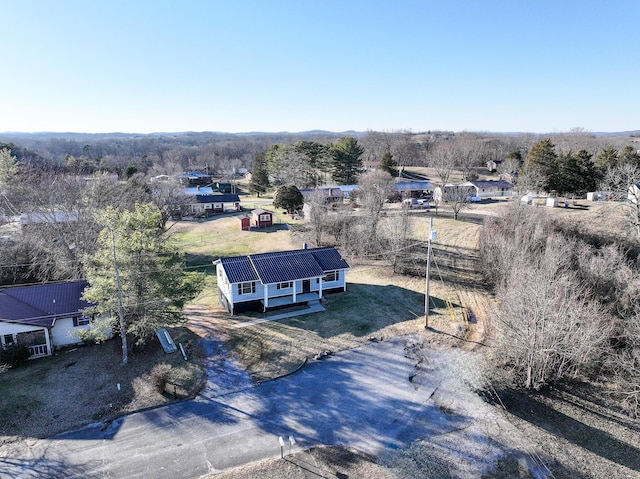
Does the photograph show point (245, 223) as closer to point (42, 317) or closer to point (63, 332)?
point (63, 332)

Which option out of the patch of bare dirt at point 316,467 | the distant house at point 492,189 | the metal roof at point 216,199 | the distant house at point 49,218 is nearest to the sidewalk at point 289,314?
the patch of bare dirt at point 316,467

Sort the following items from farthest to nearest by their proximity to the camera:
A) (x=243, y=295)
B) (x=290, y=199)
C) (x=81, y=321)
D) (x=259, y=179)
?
(x=259, y=179), (x=290, y=199), (x=243, y=295), (x=81, y=321)

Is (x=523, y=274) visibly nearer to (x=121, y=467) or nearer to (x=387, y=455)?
(x=387, y=455)

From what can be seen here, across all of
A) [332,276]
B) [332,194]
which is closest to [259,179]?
[332,194]

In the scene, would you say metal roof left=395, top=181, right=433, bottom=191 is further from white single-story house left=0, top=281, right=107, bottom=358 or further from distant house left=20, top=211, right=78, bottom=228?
white single-story house left=0, top=281, right=107, bottom=358

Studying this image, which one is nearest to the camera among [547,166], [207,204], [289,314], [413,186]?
[289,314]

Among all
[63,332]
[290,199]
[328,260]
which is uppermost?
[290,199]

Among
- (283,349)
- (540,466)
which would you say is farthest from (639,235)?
(283,349)

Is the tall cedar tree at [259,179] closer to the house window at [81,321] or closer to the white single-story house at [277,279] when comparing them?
the white single-story house at [277,279]
